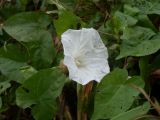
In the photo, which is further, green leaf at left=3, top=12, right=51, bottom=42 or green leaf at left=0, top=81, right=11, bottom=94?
green leaf at left=3, top=12, right=51, bottom=42

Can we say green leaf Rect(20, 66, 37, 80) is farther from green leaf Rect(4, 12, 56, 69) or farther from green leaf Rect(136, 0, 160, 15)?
green leaf Rect(136, 0, 160, 15)

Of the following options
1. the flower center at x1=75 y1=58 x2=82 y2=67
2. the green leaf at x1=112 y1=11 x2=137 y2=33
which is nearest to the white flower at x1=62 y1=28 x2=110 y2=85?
the flower center at x1=75 y1=58 x2=82 y2=67

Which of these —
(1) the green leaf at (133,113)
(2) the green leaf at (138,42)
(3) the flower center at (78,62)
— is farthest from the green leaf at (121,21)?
(1) the green leaf at (133,113)

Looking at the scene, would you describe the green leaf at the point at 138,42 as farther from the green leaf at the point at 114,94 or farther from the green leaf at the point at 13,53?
the green leaf at the point at 13,53

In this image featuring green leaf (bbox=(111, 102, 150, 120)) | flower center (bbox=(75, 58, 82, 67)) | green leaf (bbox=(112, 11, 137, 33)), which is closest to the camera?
green leaf (bbox=(111, 102, 150, 120))

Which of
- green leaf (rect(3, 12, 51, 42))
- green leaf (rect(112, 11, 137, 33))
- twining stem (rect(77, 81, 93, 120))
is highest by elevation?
green leaf (rect(112, 11, 137, 33))

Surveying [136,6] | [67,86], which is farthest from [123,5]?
[67,86]
